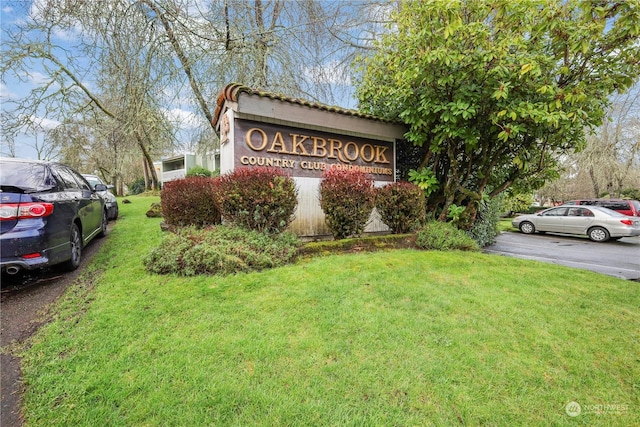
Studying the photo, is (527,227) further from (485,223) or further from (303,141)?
(303,141)

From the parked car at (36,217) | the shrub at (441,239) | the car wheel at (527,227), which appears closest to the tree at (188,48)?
the parked car at (36,217)

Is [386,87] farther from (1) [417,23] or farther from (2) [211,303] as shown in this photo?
(2) [211,303]

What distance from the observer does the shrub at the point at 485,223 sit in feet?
25.1

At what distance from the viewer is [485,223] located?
790 centimetres

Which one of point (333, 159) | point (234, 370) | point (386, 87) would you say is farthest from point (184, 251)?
point (386, 87)

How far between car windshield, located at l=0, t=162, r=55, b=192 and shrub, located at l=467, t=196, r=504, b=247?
867 centimetres

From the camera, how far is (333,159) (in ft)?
20.2

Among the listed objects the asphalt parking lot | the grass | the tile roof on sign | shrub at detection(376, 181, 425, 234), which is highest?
the tile roof on sign

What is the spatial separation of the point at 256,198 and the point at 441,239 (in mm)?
4011

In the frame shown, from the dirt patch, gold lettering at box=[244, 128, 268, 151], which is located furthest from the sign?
the dirt patch

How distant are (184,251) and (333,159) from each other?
3.63 metres

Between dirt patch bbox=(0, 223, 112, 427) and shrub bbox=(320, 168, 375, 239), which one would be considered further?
shrub bbox=(320, 168, 375, 239)

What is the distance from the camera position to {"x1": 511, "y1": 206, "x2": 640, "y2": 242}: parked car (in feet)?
32.4

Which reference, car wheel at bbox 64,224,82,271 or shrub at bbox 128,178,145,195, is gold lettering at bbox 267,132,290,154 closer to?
car wheel at bbox 64,224,82,271
